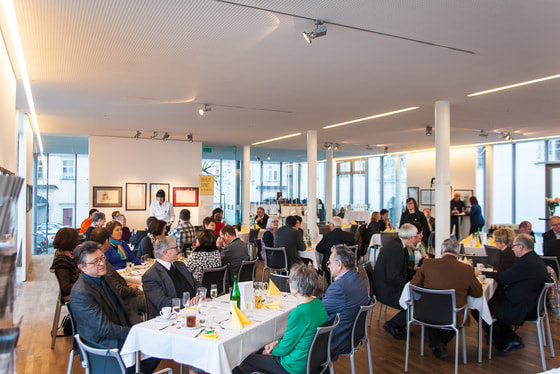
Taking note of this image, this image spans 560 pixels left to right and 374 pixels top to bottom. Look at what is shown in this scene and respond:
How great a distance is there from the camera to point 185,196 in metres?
13.2

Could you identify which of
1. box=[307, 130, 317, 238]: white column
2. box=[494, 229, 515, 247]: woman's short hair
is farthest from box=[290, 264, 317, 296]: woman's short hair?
box=[307, 130, 317, 238]: white column

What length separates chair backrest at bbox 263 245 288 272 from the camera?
24.1 ft

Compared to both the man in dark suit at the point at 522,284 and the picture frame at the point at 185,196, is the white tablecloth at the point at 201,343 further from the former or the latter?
the picture frame at the point at 185,196

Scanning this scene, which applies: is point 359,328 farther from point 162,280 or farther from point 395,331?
point 395,331

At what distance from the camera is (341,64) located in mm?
5320

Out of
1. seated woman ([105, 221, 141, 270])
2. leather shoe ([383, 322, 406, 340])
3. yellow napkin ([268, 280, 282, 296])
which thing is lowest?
leather shoe ([383, 322, 406, 340])

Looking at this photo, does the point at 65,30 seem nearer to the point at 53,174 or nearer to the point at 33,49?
the point at 33,49

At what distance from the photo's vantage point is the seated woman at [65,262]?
4.89 metres

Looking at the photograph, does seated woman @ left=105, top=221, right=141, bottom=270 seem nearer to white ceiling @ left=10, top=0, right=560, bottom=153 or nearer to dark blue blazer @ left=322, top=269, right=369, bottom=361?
white ceiling @ left=10, top=0, right=560, bottom=153

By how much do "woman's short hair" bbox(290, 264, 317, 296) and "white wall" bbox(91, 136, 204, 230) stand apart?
10.1m

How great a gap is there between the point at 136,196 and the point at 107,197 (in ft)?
2.63

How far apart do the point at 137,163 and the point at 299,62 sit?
856cm

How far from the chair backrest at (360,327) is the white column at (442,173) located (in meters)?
4.08

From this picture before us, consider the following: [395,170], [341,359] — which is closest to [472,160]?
[395,170]
